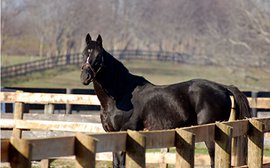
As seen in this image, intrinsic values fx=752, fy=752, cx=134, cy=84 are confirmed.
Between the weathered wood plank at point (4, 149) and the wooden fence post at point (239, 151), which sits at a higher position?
the weathered wood plank at point (4, 149)

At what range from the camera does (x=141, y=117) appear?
10352mm

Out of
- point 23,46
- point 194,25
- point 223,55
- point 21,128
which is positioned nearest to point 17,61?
point 23,46

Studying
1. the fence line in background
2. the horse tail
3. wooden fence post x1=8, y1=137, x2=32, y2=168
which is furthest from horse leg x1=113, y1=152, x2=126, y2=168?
wooden fence post x1=8, y1=137, x2=32, y2=168

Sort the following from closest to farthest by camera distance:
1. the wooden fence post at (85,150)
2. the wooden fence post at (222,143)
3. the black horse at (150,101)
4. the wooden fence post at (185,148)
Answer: the wooden fence post at (85,150), the wooden fence post at (185,148), the wooden fence post at (222,143), the black horse at (150,101)

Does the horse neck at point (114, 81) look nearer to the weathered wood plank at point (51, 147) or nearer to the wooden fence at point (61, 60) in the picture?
the weathered wood plank at point (51, 147)

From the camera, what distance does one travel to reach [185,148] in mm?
6719

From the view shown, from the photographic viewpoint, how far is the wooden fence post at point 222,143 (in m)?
7.60

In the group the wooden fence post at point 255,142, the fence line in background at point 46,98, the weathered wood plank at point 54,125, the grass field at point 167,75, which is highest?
the fence line in background at point 46,98

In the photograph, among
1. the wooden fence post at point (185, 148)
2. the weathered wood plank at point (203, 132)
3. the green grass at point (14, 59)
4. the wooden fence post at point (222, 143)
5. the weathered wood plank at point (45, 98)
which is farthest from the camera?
the green grass at point (14, 59)

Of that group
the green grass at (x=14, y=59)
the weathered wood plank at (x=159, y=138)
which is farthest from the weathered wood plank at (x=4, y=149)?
the green grass at (x=14, y=59)

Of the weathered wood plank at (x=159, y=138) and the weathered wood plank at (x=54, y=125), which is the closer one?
the weathered wood plank at (x=159, y=138)

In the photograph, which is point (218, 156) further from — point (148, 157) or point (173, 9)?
point (173, 9)

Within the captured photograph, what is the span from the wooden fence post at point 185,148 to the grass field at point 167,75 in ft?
137

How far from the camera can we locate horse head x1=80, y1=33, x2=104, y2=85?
10.1m
